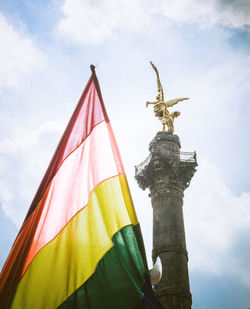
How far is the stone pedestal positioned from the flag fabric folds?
9.33 meters

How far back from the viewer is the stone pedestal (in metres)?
11.1

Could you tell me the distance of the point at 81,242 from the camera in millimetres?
2713

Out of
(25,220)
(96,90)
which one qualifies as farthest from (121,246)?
(96,90)

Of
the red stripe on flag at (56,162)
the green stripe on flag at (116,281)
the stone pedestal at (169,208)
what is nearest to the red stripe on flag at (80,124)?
the red stripe on flag at (56,162)

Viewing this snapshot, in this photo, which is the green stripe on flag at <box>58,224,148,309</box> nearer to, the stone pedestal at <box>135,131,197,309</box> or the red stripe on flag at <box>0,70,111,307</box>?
the red stripe on flag at <box>0,70,111,307</box>

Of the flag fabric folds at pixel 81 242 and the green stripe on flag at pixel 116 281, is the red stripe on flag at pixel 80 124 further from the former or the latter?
the green stripe on flag at pixel 116 281

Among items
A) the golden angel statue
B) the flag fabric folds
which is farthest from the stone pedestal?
the flag fabric folds

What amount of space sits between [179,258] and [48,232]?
10.1 metres

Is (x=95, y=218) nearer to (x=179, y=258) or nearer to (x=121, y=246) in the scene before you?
(x=121, y=246)

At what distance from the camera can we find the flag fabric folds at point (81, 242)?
7.89 feet

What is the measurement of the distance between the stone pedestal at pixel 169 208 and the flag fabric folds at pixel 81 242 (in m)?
9.33

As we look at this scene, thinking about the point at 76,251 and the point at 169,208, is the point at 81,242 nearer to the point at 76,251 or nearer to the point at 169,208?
the point at 76,251

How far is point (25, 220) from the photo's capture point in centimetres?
317

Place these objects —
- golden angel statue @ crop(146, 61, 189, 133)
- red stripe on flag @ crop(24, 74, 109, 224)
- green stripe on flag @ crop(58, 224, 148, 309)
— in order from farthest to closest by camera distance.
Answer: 1. golden angel statue @ crop(146, 61, 189, 133)
2. red stripe on flag @ crop(24, 74, 109, 224)
3. green stripe on flag @ crop(58, 224, 148, 309)
